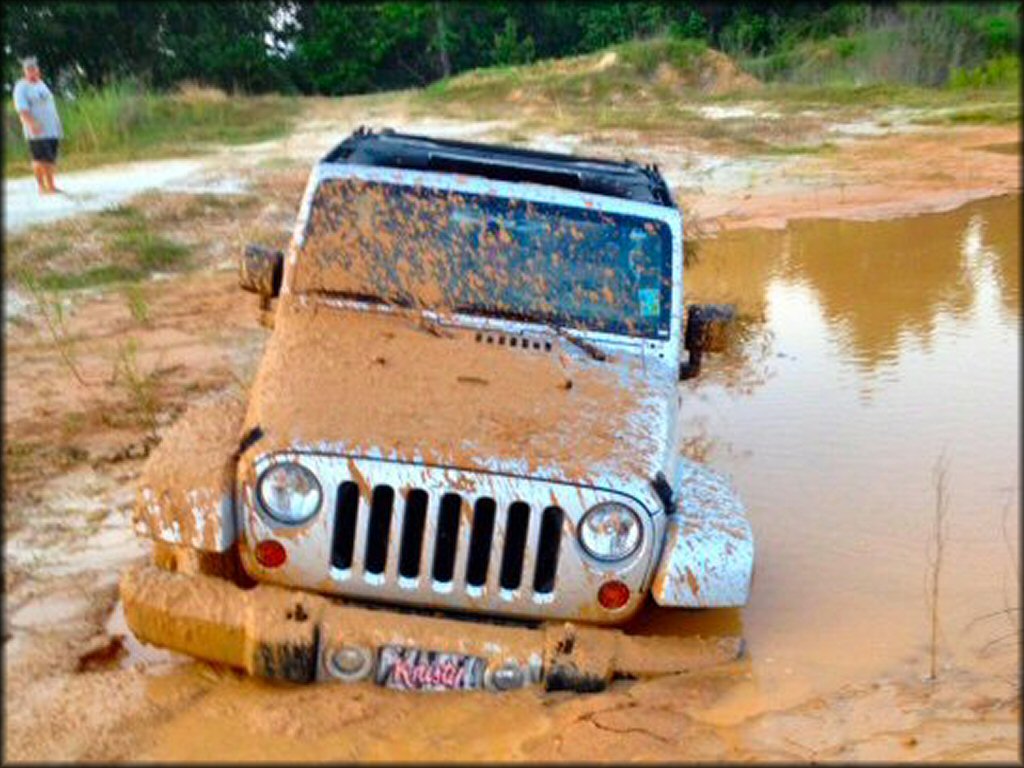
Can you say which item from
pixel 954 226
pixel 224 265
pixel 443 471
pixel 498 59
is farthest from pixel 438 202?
pixel 498 59

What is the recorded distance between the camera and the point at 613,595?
3686mm

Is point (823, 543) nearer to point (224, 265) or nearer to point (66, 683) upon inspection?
point (66, 683)

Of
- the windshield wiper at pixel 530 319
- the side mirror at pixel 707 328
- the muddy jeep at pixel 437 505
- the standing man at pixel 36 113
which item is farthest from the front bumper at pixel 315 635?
the standing man at pixel 36 113

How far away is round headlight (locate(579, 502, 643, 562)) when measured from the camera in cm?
362

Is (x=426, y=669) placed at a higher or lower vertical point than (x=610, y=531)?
lower

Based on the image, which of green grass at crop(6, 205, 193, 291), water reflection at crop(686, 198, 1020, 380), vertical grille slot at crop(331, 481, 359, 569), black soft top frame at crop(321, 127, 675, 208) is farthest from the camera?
green grass at crop(6, 205, 193, 291)

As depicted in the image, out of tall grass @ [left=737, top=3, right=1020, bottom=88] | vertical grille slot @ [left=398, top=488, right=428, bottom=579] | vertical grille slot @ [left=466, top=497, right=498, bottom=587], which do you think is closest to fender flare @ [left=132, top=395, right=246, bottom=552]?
vertical grille slot @ [left=398, top=488, right=428, bottom=579]

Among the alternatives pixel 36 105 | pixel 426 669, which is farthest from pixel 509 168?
pixel 36 105

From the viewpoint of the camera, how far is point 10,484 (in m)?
5.71

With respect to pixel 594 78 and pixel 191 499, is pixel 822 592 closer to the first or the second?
pixel 191 499

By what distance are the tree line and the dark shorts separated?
7.99 m

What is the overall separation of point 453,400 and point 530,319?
671 mm

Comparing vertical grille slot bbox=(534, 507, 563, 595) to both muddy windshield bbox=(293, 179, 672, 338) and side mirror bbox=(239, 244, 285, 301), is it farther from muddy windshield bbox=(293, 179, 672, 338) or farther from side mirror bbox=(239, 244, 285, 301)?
side mirror bbox=(239, 244, 285, 301)

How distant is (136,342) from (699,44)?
23445mm
